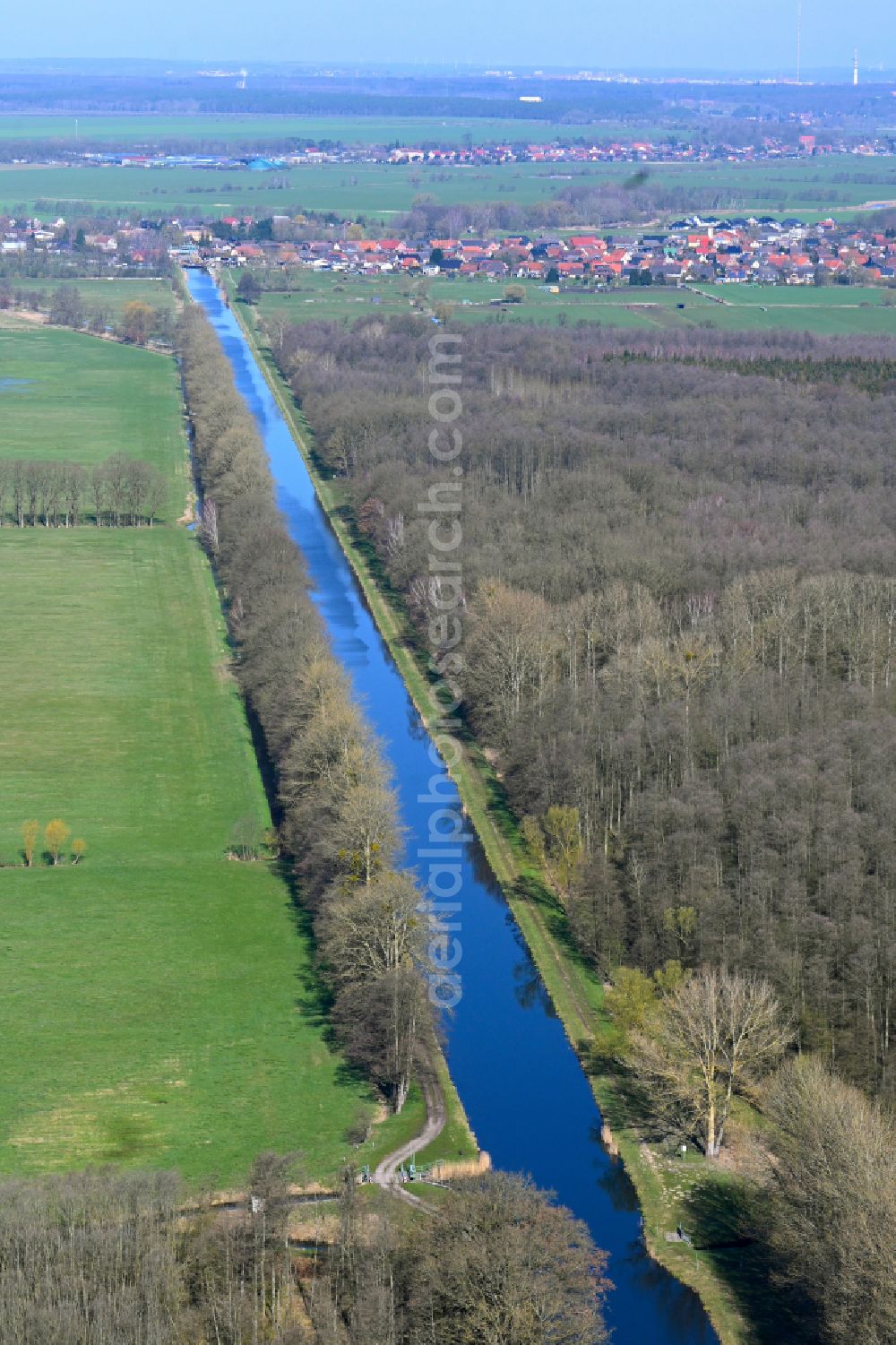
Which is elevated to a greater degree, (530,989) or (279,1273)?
(279,1273)

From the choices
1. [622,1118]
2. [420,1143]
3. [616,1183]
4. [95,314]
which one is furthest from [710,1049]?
[95,314]

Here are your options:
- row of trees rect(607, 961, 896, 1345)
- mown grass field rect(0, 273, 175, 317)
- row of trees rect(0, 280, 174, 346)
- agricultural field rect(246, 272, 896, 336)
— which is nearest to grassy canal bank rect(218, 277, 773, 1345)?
row of trees rect(607, 961, 896, 1345)

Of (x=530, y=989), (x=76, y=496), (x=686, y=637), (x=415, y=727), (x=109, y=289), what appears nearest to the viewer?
(x=530, y=989)

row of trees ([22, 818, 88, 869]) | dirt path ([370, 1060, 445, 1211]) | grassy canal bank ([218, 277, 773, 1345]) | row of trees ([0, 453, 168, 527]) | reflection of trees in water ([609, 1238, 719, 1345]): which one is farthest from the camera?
row of trees ([0, 453, 168, 527])

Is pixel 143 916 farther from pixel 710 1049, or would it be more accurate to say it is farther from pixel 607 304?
pixel 607 304

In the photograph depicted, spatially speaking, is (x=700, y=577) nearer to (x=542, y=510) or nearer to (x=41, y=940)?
(x=542, y=510)

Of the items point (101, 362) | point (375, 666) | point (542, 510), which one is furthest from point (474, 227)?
point (375, 666)

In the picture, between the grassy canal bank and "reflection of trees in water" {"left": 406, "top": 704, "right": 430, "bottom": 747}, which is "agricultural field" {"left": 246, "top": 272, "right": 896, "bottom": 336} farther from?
the grassy canal bank
